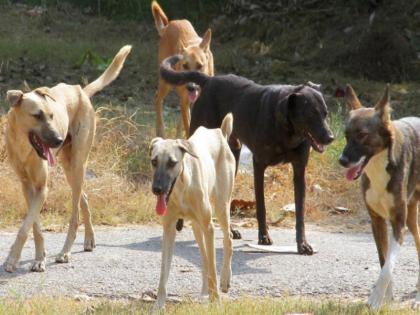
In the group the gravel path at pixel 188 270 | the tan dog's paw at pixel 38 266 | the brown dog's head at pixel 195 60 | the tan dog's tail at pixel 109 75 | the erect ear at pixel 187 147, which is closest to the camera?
the erect ear at pixel 187 147

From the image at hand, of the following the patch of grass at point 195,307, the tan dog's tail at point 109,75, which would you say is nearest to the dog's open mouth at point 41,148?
the patch of grass at point 195,307

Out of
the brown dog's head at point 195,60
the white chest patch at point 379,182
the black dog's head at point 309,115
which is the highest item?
the brown dog's head at point 195,60

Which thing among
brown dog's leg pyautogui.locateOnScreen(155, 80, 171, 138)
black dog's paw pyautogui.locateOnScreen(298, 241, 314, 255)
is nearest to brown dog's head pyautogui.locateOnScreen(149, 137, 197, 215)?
black dog's paw pyautogui.locateOnScreen(298, 241, 314, 255)

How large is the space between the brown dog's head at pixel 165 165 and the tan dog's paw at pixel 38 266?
1729 millimetres

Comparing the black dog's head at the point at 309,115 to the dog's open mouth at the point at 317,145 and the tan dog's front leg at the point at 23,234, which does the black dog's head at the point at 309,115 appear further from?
the tan dog's front leg at the point at 23,234

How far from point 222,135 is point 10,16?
12.4 metres

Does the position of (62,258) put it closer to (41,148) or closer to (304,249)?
(41,148)

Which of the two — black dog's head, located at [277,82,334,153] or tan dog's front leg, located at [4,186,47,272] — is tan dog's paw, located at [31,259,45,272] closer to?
tan dog's front leg, located at [4,186,47,272]

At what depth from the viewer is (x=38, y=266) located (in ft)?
26.6

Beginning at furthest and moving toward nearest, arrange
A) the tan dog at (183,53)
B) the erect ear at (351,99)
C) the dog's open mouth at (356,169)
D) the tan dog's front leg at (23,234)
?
1. the tan dog at (183,53)
2. the tan dog's front leg at (23,234)
3. the erect ear at (351,99)
4. the dog's open mouth at (356,169)

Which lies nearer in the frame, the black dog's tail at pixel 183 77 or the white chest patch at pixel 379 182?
the white chest patch at pixel 379 182

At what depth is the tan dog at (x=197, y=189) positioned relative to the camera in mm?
6738

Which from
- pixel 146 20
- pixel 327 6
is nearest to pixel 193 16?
A: pixel 146 20

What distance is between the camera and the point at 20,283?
7734mm
